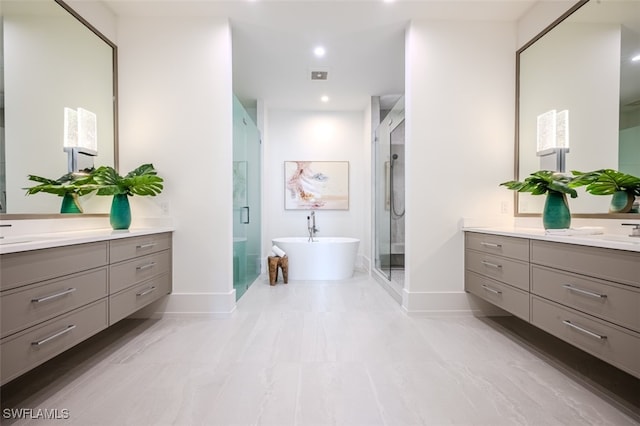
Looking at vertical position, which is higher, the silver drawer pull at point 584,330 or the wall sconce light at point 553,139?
the wall sconce light at point 553,139

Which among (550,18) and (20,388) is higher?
(550,18)

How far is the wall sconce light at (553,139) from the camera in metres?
2.22

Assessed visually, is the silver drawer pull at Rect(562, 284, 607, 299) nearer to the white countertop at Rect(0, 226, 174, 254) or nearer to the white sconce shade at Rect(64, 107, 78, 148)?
the white countertop at Rect(0, 226, 174, 254)

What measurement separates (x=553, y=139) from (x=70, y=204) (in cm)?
356

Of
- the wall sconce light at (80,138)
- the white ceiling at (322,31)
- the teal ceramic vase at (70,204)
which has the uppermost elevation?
the white ceiling at (322,31)

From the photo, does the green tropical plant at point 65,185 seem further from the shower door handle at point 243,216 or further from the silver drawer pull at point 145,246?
the shower door handle at point 243,216

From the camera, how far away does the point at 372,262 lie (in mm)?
4406

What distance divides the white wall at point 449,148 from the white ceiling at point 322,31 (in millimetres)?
192

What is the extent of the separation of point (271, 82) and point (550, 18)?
290 cm

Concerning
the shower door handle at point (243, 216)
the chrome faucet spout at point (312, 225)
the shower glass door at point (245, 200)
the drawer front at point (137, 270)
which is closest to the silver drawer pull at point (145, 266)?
the drawer front at point (137, 270)

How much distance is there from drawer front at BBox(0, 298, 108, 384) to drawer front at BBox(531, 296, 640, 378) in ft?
8.20

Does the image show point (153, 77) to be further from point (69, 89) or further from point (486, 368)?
point (486, 368)

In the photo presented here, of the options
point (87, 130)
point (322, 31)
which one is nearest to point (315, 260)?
point (322, 31)

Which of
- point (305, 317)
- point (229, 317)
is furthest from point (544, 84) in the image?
point (229, 317)
